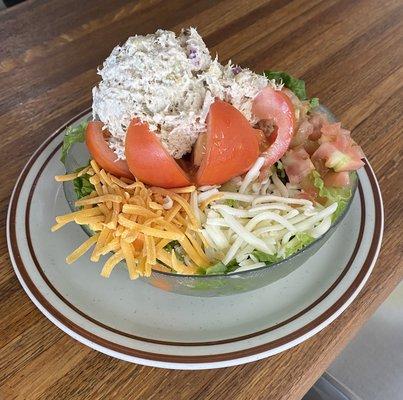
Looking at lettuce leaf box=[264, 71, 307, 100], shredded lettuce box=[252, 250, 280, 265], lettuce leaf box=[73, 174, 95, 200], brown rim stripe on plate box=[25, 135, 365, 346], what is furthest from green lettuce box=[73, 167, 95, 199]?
lettuce leaf box=[264, 71, 307, 100]

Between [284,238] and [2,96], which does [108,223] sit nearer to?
[284,238]

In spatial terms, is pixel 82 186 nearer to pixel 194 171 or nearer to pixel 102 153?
pixel 102 153

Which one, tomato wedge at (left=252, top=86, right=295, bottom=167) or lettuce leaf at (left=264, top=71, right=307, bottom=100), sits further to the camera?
lettuce leaf at (left=264, top=71, right=307, bottom=100)

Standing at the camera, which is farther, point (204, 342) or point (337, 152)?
point (337, 152)

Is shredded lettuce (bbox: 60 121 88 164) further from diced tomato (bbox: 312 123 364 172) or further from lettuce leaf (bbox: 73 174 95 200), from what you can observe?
diced tomato (bbox: 312 123 364 172)

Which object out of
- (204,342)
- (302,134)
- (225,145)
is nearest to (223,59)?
(302,134)
